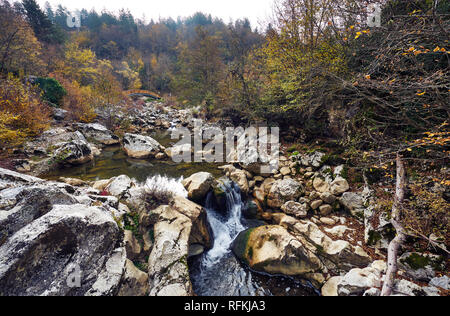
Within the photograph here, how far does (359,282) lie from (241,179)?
16.6 ft

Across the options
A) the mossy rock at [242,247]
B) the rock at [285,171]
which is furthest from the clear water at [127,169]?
the mossy rock at [242,247]

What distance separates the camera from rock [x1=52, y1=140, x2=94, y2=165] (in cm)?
828

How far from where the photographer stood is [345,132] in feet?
22.9

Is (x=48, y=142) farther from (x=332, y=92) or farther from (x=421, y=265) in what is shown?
(x=421, y=265)

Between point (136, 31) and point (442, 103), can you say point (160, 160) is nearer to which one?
point (442, 103)

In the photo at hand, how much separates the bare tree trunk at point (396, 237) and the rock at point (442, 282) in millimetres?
582

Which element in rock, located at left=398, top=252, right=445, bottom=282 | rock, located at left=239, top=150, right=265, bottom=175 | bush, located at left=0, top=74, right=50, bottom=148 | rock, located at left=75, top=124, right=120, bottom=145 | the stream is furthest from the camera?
rock, located at left=75, top=124, right=120, bottom=145

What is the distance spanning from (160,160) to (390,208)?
10.5m

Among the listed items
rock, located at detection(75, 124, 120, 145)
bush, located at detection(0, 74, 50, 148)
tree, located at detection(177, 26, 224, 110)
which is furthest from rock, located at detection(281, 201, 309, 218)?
tree, located at detection(177, 26, 224, 110)

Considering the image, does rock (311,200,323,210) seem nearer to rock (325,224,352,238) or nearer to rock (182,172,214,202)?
rock (325,224,352,238)

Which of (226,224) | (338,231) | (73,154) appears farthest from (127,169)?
(338,231)

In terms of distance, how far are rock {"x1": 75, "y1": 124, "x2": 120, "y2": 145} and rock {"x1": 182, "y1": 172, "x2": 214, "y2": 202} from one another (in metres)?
9.72

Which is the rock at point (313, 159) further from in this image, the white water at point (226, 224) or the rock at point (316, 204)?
the white water at point (226, 224)

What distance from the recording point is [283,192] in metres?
6.61
